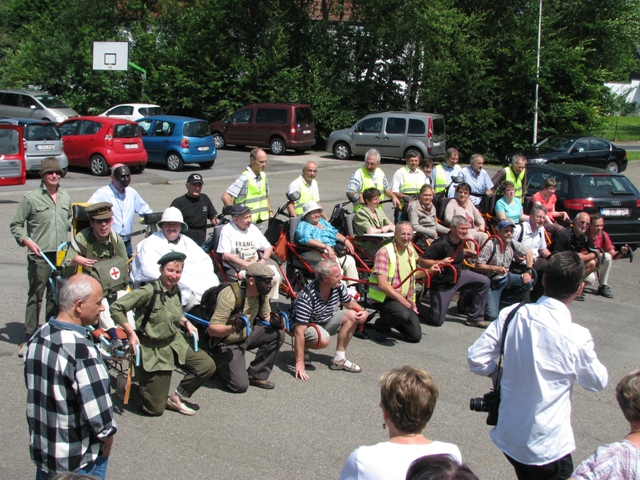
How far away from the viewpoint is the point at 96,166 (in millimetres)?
20359

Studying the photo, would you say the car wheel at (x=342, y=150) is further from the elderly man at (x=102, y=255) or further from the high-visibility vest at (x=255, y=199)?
the elderly man at (x=102, y=255)

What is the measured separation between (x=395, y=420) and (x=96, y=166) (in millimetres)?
18766

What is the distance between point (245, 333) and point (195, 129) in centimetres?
1687

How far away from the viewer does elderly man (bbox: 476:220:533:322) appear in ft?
29.3

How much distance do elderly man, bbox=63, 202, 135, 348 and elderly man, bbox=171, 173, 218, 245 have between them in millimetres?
1915

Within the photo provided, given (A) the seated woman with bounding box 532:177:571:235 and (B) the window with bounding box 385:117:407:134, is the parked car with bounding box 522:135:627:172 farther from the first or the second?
(A) the seated woman with bounding box 532:177:571:235

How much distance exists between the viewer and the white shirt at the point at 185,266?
21.5 feet

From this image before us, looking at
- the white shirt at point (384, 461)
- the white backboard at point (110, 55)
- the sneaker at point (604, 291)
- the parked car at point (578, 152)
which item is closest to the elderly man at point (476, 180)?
the sneaker at point (604, 291)

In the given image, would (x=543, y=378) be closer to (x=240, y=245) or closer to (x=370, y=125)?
(x=240, y=245)

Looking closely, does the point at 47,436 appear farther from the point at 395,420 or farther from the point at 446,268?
the point at 446,268

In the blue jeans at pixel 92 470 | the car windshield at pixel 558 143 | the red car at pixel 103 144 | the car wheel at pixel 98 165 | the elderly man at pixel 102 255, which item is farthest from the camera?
the car windshield at pixel 558 143

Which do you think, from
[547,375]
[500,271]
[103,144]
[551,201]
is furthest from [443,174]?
[103,144]

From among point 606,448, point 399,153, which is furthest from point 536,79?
point 606,448

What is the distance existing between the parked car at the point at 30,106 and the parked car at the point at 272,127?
20.0 ft
